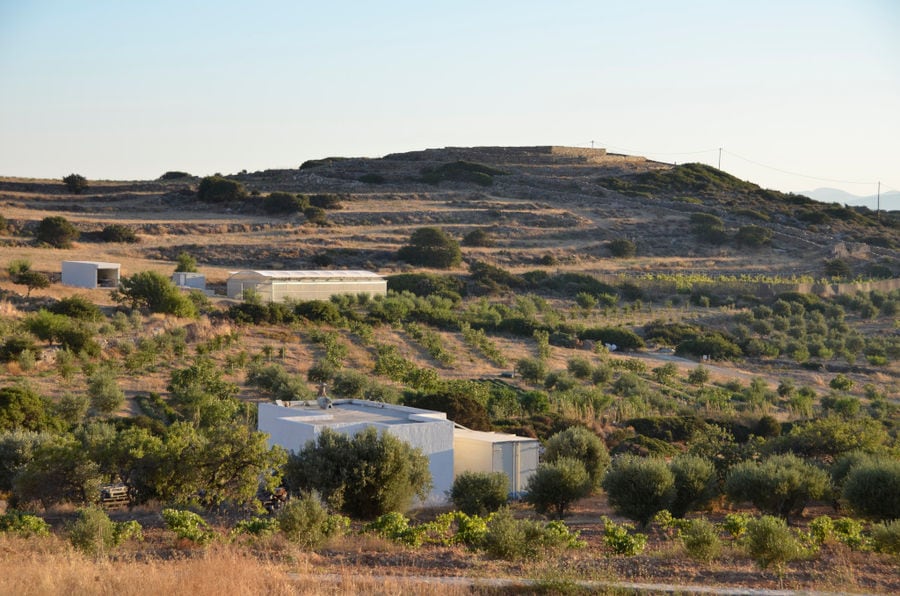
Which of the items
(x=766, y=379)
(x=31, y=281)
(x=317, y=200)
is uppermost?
(x=317, y=200)

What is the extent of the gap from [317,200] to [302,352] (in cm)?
4192

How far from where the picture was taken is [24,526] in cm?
1251

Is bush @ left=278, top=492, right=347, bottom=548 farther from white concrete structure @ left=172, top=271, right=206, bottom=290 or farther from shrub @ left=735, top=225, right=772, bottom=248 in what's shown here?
shrub @ left=735, top=225, right=772, bottom=248

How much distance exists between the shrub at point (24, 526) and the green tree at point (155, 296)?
81.5 ft

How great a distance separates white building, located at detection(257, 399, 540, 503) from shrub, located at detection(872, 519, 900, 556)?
7805 mm

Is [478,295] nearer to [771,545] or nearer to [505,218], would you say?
[505,218]

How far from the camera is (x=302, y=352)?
34281 millimetres

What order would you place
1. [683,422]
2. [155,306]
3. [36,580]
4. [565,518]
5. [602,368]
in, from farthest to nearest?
[155,306] → [602,368] → [683,422] → [565,518] → [36,580]

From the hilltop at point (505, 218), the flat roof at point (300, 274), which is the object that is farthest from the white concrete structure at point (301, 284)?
the hilltop at point (505, 218)

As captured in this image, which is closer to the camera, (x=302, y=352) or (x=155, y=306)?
(x=302, y=352)

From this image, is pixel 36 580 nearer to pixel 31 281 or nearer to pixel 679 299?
pixel 31 281

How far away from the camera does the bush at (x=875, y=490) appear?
609 inches

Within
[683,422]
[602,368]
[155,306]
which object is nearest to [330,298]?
[155,306]

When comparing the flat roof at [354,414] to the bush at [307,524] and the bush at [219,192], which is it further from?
the bush at [219,192]
